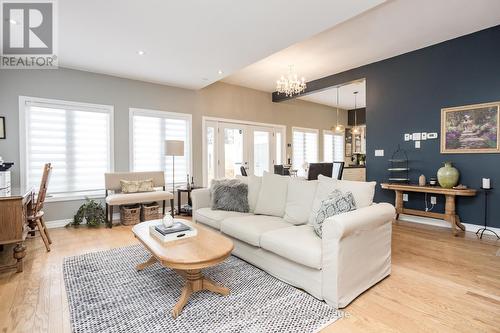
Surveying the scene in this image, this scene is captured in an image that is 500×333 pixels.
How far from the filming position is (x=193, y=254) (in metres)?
1.91

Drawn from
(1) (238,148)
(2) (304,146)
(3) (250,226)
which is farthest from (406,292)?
(2) (304,146)

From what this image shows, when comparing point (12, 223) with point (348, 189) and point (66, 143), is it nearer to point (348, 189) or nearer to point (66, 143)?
A: point (66, 143)

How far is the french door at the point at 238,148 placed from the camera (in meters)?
6.17

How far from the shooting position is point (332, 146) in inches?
354

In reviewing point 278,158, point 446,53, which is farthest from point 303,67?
point 278,158

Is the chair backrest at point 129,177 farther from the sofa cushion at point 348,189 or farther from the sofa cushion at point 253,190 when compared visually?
the sofa cushion at point 348,189

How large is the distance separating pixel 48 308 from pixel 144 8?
2830 mm

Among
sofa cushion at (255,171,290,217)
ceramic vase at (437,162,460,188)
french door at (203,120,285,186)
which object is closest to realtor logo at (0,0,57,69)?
sofa cushion at (255,171,290,217)

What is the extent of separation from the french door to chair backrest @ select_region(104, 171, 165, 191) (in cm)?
Result: 115

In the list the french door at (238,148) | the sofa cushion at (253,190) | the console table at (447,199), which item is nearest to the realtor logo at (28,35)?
the sofa cushion at (253,190)

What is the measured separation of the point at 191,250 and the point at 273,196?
1.41 metres

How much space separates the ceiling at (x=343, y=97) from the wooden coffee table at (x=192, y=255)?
17.1 ft

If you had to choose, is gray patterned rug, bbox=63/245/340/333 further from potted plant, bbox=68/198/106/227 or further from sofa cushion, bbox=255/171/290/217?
potted plant, bbox=68/198/106/227

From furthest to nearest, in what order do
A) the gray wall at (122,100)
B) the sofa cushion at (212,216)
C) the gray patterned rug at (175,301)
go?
the gray wall at (122,100) < the sofa cushion at (212,216) < the gray patterned rug at (175,301)
